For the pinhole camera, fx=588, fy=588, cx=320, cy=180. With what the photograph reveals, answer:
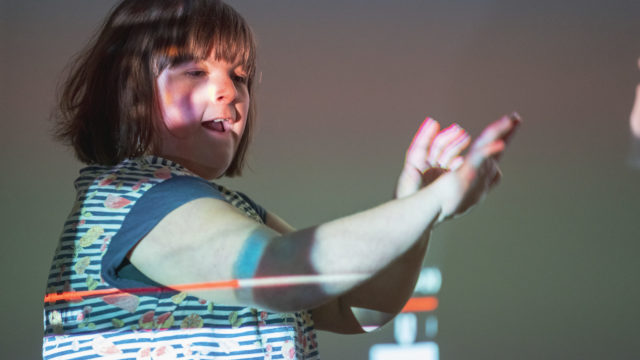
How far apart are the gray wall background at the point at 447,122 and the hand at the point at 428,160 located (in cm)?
49

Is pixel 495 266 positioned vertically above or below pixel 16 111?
below

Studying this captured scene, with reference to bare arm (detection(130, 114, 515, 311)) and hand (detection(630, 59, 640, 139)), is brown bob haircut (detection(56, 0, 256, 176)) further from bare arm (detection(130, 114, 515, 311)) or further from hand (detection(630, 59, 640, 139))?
hand (detection(630, 59, 640, 139))

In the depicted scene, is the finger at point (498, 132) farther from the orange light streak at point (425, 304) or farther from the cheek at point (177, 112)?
the orange light streak at point (425, 304)

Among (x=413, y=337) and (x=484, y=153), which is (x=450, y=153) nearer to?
(x=484, y=153)

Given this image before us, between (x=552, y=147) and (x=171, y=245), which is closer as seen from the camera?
(x=171, y=245)

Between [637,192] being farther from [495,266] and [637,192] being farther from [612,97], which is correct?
[495,266]

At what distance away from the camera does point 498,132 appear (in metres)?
0.35

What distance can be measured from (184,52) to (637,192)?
2.79 feet

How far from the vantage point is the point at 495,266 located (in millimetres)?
1052

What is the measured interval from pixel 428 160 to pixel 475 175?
0.55 feet

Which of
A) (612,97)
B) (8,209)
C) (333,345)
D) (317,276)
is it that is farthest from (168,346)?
(612,97)

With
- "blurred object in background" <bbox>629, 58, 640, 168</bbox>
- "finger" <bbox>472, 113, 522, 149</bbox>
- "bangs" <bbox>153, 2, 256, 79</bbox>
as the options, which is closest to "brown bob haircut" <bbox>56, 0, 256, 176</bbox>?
"bangs" <bbox>153, 2, 256, 79</bbox>

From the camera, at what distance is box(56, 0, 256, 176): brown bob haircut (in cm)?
51

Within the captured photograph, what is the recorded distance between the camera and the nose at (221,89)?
1.69 feet
